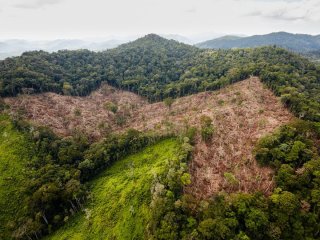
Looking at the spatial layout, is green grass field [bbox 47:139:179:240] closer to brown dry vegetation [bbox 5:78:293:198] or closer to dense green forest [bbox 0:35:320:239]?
dense green forest [bbox 0:35:320:239]

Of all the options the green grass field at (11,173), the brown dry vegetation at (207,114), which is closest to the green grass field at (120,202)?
the green grass field at (11,173)

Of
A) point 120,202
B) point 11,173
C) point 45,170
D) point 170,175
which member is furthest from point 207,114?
point 11,173

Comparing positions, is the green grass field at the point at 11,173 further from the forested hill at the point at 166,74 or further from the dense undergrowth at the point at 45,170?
the forested hill at the point at 166,74

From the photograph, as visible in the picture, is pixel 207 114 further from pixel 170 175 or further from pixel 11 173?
pixel 11 173

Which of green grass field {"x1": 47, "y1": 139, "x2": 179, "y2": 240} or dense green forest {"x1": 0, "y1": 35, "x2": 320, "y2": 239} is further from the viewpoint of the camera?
green grass field {"x1": 47, "y1": 139, "x2": 179, "y2": 240}

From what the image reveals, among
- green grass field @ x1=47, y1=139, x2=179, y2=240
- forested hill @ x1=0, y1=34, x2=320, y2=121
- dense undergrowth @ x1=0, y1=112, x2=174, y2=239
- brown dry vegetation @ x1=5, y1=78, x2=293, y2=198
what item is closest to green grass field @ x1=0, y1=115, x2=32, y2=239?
dense undergrowth @ x1=0, y1=112, x2=174, y2=239
